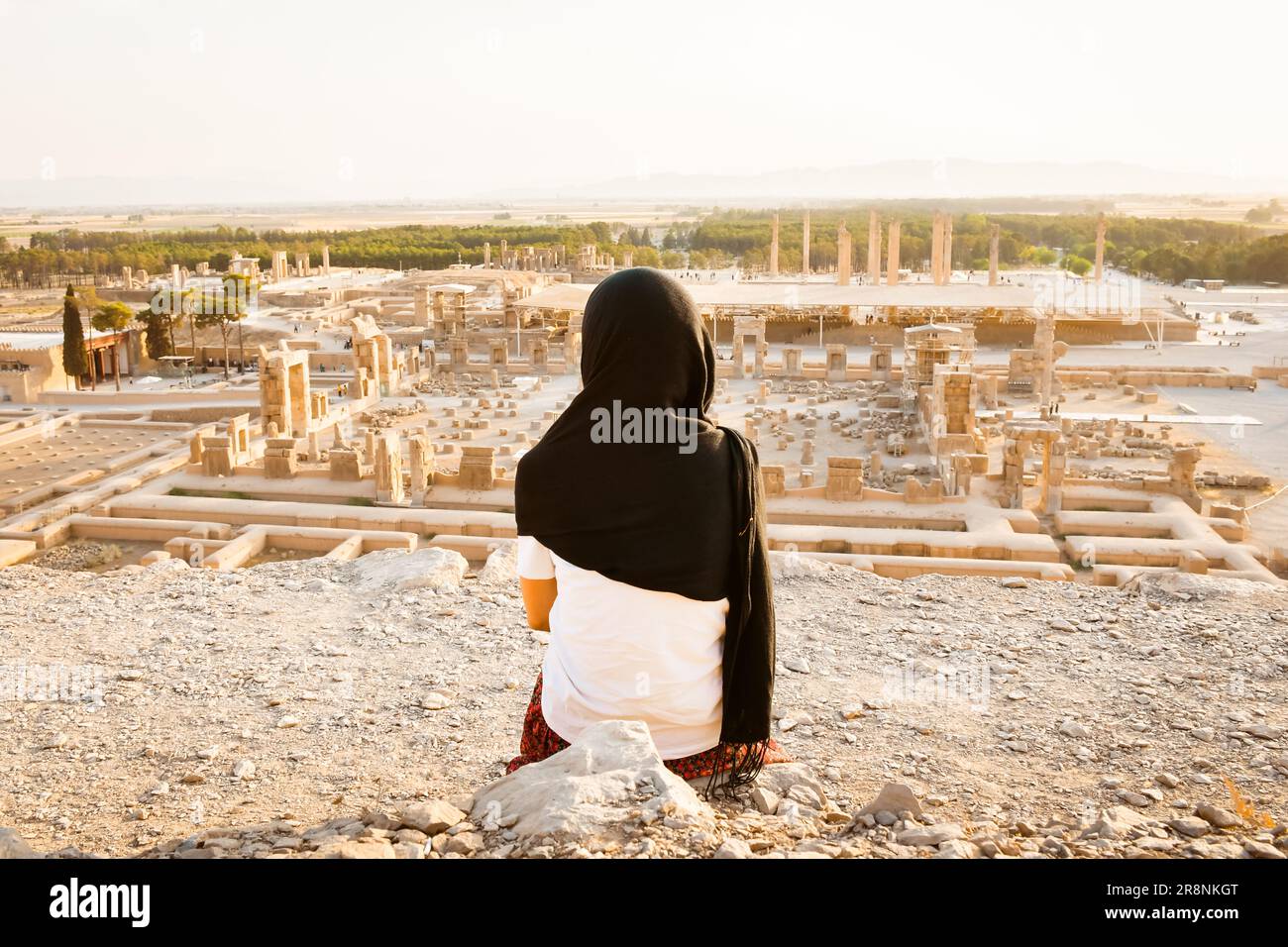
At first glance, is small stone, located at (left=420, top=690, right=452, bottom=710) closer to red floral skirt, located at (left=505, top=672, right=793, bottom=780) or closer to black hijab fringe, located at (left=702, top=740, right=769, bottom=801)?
red floral skirt, located at (left=505, top=672, right=793, bottom=780)

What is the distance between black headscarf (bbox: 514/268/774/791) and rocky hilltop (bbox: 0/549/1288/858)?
1.89 ft

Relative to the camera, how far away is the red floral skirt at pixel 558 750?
11.5 feet

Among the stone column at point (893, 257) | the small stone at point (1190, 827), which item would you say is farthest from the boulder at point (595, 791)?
the stone column at point (893, 257)

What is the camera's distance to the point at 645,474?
3141 millimetres

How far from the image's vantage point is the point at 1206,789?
14.4 ft

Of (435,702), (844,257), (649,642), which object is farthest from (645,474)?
(844,257)

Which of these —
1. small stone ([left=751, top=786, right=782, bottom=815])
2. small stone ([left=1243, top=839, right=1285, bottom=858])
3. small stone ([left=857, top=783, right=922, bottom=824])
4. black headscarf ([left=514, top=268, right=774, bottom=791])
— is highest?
black headscarf ([left=514, top=268, right=774, bottom=791])

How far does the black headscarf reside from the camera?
124 inches

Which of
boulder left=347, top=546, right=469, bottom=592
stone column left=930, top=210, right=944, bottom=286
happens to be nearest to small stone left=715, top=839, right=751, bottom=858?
boulder left=347, top=546, right=469, bottom=592

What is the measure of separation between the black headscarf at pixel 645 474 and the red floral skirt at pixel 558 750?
0.55m

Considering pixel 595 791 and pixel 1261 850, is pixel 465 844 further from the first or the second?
pixel 1261 850

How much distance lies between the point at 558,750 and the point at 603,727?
13.0 inches

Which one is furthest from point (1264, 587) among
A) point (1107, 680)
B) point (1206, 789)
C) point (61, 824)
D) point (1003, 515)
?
point (61, 824)
